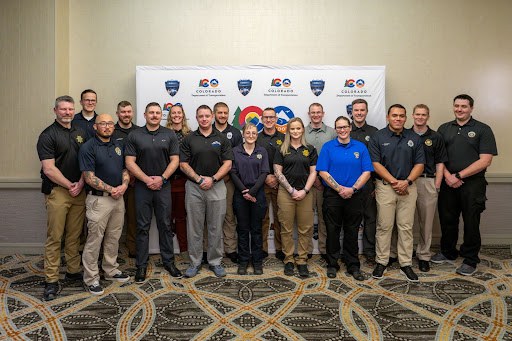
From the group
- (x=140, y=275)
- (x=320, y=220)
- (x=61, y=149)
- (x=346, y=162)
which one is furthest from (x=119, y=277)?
(x=346, y=162)

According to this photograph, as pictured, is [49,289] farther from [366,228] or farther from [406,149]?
[406,149]

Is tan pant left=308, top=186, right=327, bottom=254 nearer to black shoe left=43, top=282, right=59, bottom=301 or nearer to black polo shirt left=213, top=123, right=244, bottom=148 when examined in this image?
black polo shirt left=213, top=123, right=244, bottom=148

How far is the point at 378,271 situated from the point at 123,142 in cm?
286

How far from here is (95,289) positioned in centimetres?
308

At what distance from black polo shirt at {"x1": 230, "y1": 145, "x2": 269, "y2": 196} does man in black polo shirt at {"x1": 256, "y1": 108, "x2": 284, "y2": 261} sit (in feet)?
0.56

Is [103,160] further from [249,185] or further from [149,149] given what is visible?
[249,185]

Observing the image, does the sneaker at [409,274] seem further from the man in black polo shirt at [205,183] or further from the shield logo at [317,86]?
the shield logo at [317,86]

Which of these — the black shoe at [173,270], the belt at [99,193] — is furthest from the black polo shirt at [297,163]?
the belt at [99,193]

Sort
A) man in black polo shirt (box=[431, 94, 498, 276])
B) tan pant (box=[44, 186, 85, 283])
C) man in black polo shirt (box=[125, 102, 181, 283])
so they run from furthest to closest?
man in black polo shirt (box=[431, 94, 498, 276]) < man in black polo shirt (box=[125, 102, 181, 283]) < tan pant (box=[44, 186, 85, 283])

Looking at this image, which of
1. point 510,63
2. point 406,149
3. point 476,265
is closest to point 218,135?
point 406,149

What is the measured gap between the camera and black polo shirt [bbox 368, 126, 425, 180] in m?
3.45

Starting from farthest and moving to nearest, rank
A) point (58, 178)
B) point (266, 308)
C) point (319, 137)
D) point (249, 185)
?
point (319, 137)
point (249, 185)
point (58, 178)
point (266, 308)

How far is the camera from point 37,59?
4129 millimetres

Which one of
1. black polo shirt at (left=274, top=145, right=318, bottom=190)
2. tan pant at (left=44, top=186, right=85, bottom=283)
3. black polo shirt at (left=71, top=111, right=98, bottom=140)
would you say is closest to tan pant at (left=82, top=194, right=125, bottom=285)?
tan pant at (left=44, top=186, right=85, bottom=283)
